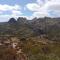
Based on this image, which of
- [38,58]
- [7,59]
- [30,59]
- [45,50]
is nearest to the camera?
[7,59]

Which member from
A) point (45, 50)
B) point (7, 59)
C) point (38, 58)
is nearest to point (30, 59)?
point (38, 58)

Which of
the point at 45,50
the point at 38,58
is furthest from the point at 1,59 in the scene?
the point at 45,50

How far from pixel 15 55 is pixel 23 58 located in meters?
2.72

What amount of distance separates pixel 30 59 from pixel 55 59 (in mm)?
6914

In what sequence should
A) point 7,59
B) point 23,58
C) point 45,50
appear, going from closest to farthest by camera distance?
point 7,59
point 23,58
point 45,50

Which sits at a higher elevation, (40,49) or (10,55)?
(10,55)

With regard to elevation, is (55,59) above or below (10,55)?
below

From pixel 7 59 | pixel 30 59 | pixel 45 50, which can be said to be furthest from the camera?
pixel 45 50

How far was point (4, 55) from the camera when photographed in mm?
38938

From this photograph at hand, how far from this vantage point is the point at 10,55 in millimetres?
38375

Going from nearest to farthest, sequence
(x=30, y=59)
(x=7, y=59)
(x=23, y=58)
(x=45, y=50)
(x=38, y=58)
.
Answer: (x=7, y=59) → (x=23, y=58) → (x=30, y=59) → (x=38, y=58) → (x=45, y=50)

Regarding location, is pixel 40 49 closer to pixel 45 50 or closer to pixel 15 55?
pixel 45 50

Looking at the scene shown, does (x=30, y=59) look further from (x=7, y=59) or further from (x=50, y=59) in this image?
(x=7, y=59)

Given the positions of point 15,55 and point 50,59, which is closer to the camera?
point 15,55
